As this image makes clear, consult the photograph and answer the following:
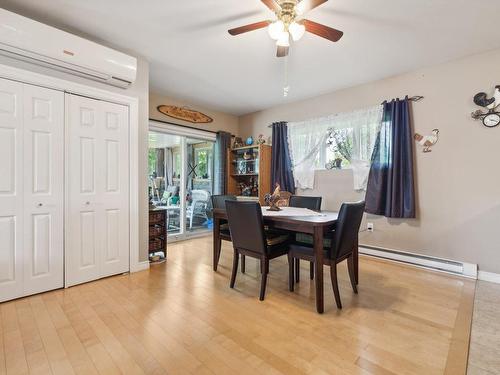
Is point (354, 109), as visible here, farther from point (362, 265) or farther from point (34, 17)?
point (34, 17)

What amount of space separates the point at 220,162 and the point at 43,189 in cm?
304

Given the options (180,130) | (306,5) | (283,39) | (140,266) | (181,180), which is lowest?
(140,266)

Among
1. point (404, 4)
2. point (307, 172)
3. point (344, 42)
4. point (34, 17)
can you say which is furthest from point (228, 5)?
point (307, 172)

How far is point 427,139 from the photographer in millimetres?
3143

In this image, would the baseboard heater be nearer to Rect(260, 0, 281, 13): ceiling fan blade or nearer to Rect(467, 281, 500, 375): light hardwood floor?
Rect(467, 281, 500, 375): light hardwood floor

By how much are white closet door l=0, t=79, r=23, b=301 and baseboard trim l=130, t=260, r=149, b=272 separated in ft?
3.14

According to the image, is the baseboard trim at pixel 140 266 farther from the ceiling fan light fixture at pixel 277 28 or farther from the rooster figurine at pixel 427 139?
the rooster figurine at pixel 427 139

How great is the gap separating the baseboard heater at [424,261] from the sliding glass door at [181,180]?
9.89 feet

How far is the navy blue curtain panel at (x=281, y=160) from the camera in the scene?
4.47 m

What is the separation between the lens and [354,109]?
12.4ft

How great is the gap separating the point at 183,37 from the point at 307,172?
8.79ft

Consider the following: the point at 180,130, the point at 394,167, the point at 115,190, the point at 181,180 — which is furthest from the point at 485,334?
the point at 180,130

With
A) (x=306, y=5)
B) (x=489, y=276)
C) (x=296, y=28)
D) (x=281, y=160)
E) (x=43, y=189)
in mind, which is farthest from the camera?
(x=281, y=160)

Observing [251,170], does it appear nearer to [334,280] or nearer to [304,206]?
[304,206]
